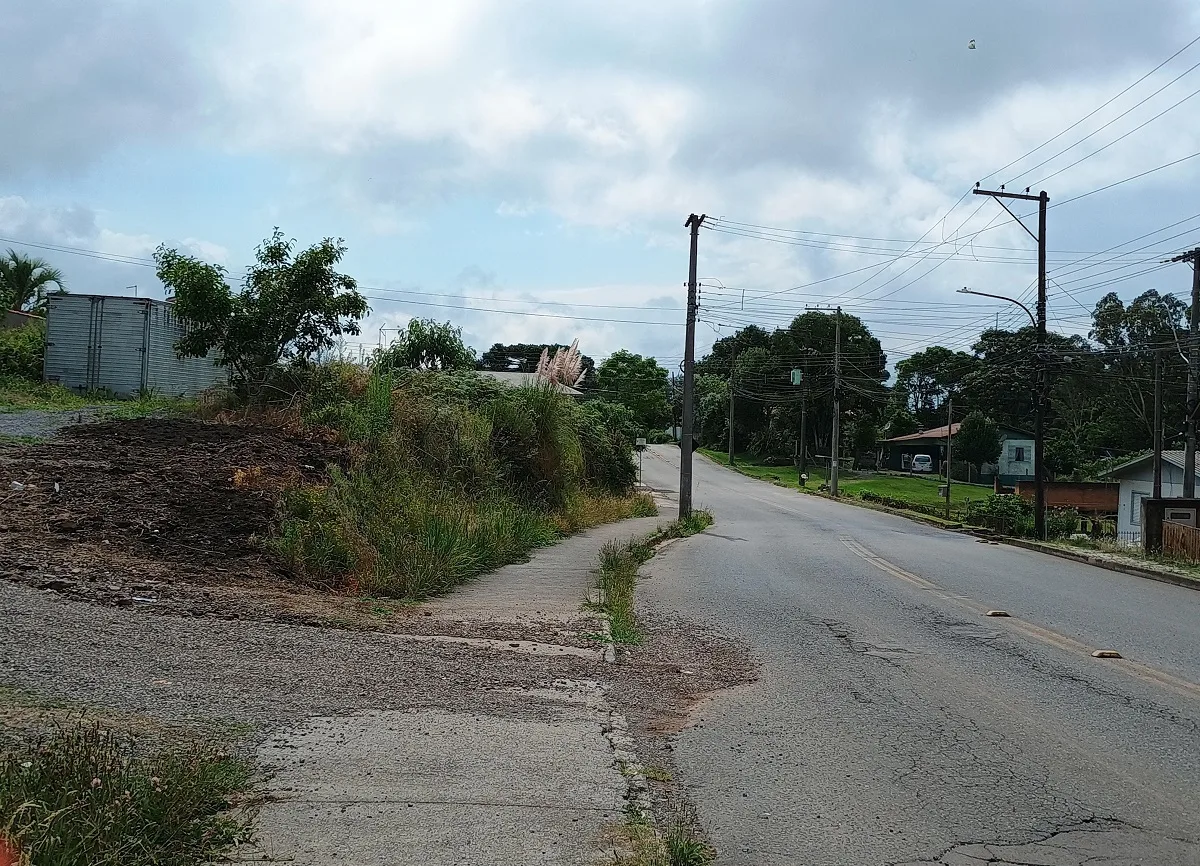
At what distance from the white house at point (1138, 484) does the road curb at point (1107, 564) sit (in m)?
14.8

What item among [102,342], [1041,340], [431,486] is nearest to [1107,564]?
[1041,340]

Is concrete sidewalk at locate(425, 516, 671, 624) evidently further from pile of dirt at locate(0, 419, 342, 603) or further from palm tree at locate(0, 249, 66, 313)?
palm tree at locate(0, 249, 66, 313)

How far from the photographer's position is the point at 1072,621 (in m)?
12.1

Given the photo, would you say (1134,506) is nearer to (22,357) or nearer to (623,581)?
(623,581)

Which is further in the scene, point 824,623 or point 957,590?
point 957,590

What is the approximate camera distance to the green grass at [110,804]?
3.73 m

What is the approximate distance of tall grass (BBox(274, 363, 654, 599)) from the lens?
12469 mm

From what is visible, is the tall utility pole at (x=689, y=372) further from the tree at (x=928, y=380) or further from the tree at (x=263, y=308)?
the tree at (x=928, y=380)

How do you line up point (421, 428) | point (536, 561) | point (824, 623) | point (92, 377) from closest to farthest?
point (824, 623)
point (536, 561)
point (421, 428)
point (92, 377)

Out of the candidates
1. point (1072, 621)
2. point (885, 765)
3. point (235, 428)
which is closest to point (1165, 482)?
point (1072, 621)

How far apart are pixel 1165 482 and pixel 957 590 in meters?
32.5

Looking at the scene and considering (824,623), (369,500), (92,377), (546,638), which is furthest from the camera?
(92,377)

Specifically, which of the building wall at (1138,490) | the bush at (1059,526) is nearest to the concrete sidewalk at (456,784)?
the bush at (1059,526)

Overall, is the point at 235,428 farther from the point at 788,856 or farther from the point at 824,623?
the point at 788,856
